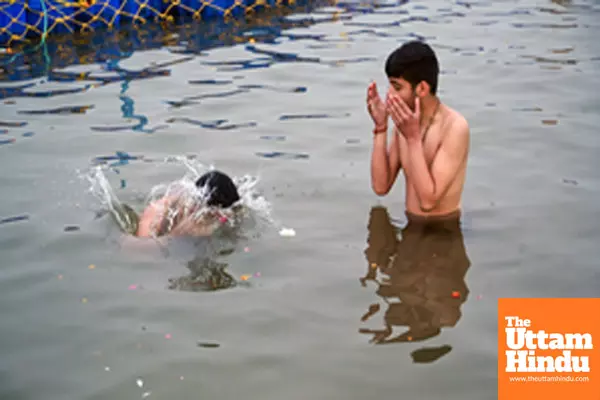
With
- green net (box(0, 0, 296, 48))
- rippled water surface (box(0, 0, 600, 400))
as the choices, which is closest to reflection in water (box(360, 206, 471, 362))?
rippled water surface (box(0, 0, 600, 400))

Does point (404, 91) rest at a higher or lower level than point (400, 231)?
higher

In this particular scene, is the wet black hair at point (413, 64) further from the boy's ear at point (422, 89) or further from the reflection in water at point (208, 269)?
the reflection in water at point (208, 269)

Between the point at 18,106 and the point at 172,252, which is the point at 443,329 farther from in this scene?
the point at 18,106

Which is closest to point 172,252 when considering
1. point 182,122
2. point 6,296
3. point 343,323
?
point 6,296

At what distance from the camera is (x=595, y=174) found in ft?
21.9

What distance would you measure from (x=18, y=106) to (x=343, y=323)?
17.8ft

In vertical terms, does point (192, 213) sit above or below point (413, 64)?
below

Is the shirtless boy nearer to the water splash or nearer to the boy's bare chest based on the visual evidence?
the boy's bare chest

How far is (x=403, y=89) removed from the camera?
4.98 metres

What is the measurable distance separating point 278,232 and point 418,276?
1149 millimetres

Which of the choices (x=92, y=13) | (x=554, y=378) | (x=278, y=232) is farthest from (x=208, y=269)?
(x=92, y=13)

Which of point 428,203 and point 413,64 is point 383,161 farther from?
point 413,64

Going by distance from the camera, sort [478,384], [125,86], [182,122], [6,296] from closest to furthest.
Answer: [478,384]
[6,296]
[182,122]
[125,86]

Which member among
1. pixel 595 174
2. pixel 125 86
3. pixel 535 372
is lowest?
pixel 535 372
